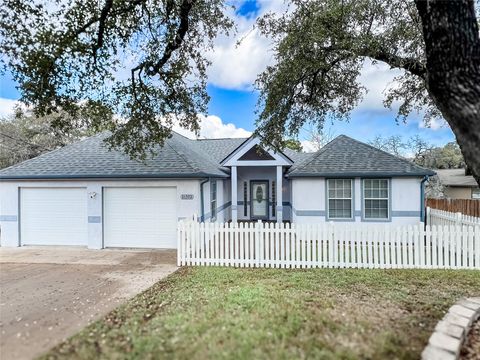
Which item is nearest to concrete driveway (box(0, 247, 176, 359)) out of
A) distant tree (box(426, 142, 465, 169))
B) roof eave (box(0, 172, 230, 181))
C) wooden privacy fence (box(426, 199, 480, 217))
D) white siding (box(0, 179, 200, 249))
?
white siding (box(0, 179, 200, 249))

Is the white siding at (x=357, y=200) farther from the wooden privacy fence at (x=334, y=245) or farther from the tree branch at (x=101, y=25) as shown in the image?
the tree branch at (x=101, y=25)

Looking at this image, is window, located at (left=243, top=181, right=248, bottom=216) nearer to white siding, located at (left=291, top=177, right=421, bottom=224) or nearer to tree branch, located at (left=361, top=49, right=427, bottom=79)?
white siding, located at (left=291, top=177, right=421, bottom=224)

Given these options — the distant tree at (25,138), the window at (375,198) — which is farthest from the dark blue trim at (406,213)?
the distant tree at (25,138)

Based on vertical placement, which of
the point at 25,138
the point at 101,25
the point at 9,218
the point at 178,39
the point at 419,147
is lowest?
the point at 9,218

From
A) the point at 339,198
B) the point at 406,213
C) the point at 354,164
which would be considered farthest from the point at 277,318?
the point at 406,213

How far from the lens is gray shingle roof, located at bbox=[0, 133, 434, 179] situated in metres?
10.9

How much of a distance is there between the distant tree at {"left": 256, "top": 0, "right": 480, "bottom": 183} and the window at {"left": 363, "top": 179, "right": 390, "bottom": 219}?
286cm

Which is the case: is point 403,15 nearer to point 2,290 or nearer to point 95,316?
point 95,316

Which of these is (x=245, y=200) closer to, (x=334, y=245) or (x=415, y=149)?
(x=334, y=245)

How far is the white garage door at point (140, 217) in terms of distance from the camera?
1087cm

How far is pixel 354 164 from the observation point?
12.5m

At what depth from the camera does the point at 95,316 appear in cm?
512

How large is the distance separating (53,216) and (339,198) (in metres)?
11.1

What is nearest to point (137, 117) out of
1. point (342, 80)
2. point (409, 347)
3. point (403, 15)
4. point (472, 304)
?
point (342, 80)
